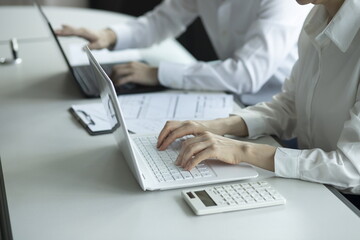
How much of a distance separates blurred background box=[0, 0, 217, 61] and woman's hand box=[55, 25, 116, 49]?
4.60 feet

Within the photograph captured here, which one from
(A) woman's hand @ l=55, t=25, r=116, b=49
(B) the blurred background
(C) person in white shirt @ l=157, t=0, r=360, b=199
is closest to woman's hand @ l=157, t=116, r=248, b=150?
(C) person in white shirt @ l=157, t=0, r=360, b=199

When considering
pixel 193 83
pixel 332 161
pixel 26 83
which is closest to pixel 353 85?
pixel 332 161

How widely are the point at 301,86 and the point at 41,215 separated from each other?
31.1 inches

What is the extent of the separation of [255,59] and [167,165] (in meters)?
0.72

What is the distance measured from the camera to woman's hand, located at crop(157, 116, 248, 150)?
1.38 meters

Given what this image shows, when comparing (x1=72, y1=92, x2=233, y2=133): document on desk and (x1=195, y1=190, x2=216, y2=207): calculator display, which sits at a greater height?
(x1=195, y1=190, x2=216, y2=207): calculator display

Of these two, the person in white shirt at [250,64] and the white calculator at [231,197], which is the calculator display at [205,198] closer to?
the white calculator at [231,197]

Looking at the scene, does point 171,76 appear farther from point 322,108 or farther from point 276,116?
point 322,108

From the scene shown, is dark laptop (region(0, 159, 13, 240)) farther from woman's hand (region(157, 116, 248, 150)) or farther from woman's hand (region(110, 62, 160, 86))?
woman's hand (region(110, 62, 160, 86))

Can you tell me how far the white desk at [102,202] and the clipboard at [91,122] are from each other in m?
0.02

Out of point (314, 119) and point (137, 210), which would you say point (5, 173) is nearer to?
point (137, 210)

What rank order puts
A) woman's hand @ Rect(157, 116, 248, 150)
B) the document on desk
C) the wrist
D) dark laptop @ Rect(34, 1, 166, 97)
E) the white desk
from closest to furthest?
the white desk, woman's hand @ Rect(157, 116, 248, 150), the wrist, the document on desk, dark laptop @ Rect(34, 1, 166, 97)

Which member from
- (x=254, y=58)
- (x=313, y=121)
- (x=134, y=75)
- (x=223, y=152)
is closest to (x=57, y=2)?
(x=134, y=75)

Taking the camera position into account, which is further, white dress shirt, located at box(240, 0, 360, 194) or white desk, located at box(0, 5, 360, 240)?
white dress shirt, located at box(240, 0, 360, 194)
